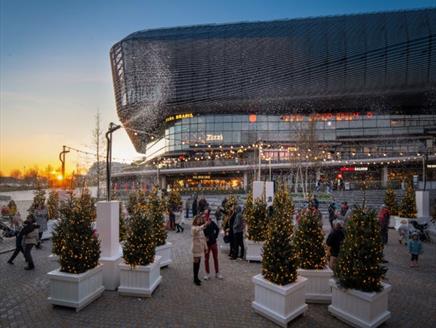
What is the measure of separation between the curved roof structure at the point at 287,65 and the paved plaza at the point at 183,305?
52.6 m

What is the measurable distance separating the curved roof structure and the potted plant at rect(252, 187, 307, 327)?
5407 cm

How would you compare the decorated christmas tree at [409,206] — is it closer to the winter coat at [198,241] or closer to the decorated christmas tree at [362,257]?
the decorated christmas tree at [362,257]

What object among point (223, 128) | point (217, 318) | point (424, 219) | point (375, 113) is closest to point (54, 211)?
point (217, 318)

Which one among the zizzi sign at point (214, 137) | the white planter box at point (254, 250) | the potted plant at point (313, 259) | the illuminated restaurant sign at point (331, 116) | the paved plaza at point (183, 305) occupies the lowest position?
the paved plaza at point (183, 305)

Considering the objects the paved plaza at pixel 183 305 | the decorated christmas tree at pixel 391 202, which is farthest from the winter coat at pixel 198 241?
the decorated christmas tree at pixel 391 202

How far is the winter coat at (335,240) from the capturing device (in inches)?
Result: 304

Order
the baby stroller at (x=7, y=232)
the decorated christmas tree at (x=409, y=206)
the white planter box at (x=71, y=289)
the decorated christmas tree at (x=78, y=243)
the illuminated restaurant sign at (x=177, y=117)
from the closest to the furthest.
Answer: the white planter box at (x=71, y=289) → the decorated christmas tree at (x=78, y=243) → the baby stroller at (x=7, y=232) → the decorated christmas tree at (x=409, y=206) → the illuminated restaurant sign at (x=177, y=117)

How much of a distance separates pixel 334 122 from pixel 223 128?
76.9 feet

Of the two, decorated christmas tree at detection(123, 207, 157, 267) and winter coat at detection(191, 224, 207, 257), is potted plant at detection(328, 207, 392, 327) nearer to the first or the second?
winter coat at detection(191, 224, 207, 257)

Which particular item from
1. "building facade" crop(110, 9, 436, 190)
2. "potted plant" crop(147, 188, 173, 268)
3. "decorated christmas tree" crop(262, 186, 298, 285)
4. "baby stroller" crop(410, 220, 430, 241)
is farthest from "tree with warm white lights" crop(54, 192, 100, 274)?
"building facade" crop(110, 9, 436, 190)

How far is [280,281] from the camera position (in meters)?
6.04

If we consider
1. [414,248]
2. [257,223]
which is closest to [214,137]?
[257,223]

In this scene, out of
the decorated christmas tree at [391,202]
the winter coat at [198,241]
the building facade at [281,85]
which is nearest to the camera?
the winter coat at [198,241]

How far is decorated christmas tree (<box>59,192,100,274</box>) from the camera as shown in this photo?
671 cm
